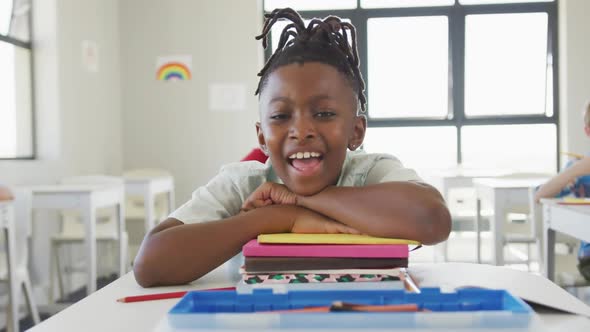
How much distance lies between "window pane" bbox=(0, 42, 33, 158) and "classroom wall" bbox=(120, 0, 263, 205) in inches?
49.5

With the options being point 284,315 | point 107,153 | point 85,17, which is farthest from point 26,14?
point 284,315

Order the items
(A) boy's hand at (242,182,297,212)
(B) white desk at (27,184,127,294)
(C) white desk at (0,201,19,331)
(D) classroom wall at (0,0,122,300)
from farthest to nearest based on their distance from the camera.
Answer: (D) classroom wall at (0,0,122,300), (B) white desk at (27,184,127,294), (C) white desk at (0,201,19,331), (A) boy's hand at (242,182,297,212)

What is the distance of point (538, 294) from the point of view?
62cm

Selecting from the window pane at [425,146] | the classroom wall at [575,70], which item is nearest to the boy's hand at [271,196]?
the window pane at [425,146]

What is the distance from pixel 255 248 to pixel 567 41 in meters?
4.83

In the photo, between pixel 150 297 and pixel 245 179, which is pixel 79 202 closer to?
pixel 245 179

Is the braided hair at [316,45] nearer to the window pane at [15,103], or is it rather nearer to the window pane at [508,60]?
the window pane at [15,103]

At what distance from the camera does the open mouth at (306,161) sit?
0.86 metres

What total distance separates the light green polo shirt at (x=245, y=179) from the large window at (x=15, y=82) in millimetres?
2821

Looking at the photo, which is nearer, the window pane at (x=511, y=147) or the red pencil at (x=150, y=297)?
the red pencil at (x=150, y=297)

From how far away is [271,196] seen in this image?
0.91m

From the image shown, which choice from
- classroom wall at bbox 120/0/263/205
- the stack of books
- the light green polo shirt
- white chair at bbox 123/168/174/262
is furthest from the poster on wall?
the stack of books

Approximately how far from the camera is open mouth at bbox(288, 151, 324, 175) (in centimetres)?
86

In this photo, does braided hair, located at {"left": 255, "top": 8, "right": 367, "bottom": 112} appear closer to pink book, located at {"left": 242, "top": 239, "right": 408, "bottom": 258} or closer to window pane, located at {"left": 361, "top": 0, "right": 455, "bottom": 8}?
pink book, located at {"left": 242, "top": 239, "right": 408, "bottom": 258}
